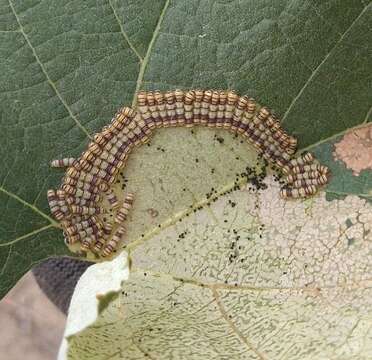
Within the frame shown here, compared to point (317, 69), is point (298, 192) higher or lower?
lower

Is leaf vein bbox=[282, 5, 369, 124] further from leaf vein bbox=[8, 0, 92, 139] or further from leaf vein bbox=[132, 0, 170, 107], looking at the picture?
leaf vein bbox=[8, 0, 92, 139]

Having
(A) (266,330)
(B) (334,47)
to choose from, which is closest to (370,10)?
(B) (334,47)

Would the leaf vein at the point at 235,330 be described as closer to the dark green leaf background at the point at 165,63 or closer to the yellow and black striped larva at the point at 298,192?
the yellow and black striped larva at the point at 298,192

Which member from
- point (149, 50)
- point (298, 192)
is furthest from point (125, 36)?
point (298, 192)

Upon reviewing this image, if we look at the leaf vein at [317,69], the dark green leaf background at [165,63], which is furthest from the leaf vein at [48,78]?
the leaf vein at [317,69]

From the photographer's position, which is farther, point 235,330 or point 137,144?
point 137,144

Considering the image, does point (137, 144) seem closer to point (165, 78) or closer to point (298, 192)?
point (165, 78)
